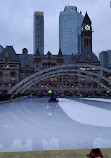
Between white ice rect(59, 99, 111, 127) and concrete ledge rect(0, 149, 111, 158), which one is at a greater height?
concrete ledge rect(0, 149, 111, 158)

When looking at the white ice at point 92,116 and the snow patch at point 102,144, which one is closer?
the snow patch at point 102,144

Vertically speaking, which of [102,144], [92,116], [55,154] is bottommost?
[92,116]

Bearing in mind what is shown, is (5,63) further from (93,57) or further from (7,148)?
(7,148)

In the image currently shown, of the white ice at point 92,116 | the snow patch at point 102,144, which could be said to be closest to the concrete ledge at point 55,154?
the snow patch at point 102,144

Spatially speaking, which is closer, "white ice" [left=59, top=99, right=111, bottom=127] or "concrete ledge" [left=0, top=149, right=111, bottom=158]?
"concrete ledge" [left=0, top=149, right=111, bottom=158]

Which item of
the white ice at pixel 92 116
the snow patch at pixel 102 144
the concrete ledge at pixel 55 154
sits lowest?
the white ice at pixel 92 116

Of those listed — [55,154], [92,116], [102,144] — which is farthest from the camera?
[92,116]

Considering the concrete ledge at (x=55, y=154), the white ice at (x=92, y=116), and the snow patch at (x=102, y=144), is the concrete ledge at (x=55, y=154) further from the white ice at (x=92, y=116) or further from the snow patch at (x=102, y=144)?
the white ice at (x=92, y=116)

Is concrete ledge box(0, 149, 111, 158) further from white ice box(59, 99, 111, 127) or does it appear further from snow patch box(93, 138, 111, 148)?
white ice box(59, 99, 111, 127)

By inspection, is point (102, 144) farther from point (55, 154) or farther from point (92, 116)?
point (92, 116)

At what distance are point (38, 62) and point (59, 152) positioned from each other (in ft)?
229

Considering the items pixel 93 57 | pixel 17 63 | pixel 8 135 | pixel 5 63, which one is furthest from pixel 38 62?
pixel 8 135

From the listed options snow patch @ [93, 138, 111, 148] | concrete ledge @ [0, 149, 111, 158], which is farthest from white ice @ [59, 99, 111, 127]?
concrete ledge @ [0, 149, 111, 158]

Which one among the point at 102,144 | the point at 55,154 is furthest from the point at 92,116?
the point at 55,154
